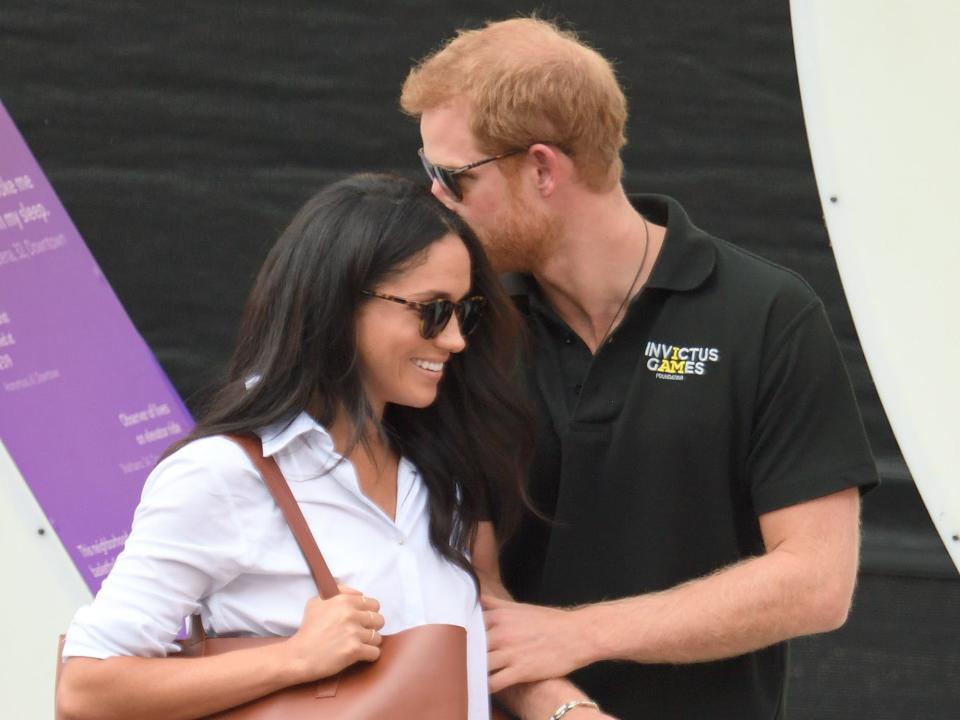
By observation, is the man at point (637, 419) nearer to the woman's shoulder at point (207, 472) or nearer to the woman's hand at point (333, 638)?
the woman's hand at point (333, 638)

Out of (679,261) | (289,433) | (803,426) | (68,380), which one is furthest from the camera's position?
(68,380)

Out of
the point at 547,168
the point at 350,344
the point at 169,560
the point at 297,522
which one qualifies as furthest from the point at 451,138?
the point at 169,560

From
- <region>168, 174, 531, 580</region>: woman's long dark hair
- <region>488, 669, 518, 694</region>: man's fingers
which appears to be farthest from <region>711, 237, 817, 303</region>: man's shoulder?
<region>488, 669, 518, 694</region>: man's fingers

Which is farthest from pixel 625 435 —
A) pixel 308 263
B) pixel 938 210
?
pixel 938 210

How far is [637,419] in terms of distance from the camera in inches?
75.8

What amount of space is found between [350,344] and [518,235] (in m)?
0.48

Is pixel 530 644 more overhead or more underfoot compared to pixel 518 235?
more underfoot

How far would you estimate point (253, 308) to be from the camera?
169 cm

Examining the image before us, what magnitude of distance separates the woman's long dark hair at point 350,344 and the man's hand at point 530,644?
12cm

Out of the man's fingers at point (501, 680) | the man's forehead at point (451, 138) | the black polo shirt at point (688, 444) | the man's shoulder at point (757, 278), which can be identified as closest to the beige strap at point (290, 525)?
the man's fingers at point (501, 680)

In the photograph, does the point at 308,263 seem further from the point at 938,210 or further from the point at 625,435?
the point at 938,210

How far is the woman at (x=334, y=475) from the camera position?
1.46m

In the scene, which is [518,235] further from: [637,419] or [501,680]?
[501,680]

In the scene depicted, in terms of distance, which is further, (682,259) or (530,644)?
(682,259)
